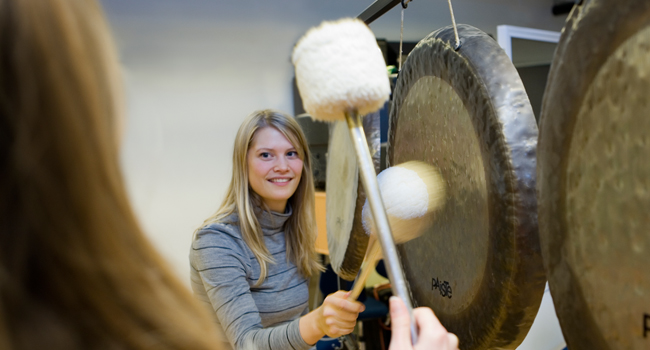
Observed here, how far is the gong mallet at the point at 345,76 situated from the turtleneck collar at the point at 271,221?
71 cm

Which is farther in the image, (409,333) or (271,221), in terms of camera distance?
(271,221)

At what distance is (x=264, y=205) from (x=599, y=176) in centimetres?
90

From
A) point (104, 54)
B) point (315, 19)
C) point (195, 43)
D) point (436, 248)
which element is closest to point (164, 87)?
point (195, 43)

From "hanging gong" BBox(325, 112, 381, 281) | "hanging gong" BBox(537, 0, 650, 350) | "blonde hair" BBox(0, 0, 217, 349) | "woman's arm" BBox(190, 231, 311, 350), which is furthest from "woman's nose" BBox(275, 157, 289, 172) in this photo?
"blonde hair" BBox(0, 0, 217, 349)

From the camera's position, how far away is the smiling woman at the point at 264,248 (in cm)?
90

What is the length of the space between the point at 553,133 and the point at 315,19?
7.29ft

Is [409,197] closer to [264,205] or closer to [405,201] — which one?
[405,201]

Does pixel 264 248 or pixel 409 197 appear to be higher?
pixel 409 197

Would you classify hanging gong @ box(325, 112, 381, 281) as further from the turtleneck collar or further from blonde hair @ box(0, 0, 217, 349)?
blonde hair @ box(0, 0, 217, 349)

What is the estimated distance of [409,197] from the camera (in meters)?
0.60

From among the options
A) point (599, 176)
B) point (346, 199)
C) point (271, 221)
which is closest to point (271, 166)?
point (271, 221)

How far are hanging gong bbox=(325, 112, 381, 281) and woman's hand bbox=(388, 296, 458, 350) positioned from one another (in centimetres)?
39

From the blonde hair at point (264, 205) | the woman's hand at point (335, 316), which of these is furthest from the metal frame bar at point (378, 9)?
the woman's hand at point (335, 316)

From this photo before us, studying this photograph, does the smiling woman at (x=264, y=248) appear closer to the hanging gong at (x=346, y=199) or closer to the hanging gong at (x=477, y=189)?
the hanging gong at (x=346, y=199)
